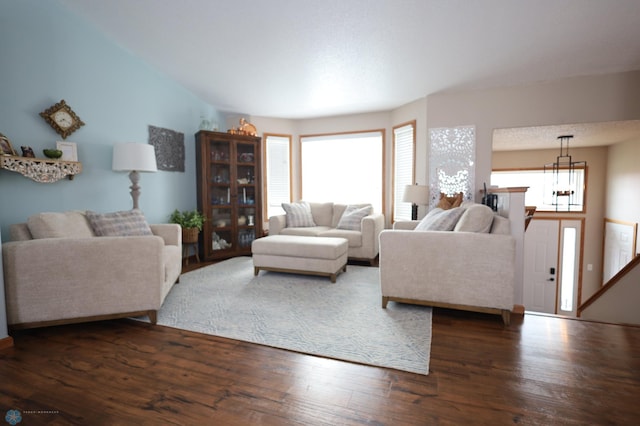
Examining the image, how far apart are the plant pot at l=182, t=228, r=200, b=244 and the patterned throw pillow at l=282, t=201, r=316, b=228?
139cm

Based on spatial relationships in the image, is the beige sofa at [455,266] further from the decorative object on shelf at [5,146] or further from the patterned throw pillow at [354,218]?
the decorative object on shelf at [5,146]

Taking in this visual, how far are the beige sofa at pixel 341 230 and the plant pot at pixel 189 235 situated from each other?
42.5 inches

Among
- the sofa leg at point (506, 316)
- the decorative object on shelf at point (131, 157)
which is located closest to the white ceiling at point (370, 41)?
the decorative object on shelf at point (131, 157)

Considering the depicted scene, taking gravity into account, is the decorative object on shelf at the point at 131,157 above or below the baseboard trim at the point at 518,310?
→ above

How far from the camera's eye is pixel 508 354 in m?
1.88

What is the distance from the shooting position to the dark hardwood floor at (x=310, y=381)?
4.48 ft

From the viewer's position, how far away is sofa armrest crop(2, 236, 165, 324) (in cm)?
205

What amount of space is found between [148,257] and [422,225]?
2314 millimetres

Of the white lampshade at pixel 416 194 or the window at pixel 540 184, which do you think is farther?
the window at pixel 540 184

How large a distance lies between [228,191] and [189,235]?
0.96 m

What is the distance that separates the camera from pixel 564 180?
20.4ft

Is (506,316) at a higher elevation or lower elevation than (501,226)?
lower

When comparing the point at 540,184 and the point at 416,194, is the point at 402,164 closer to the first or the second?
the point at 416,194

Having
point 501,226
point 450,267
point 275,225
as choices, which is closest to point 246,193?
point 275,225
